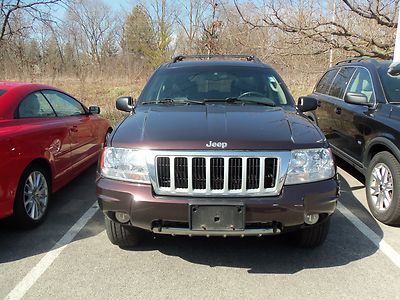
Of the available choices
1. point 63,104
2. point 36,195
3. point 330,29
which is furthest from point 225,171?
point 330,29

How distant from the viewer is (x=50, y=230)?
409 cm

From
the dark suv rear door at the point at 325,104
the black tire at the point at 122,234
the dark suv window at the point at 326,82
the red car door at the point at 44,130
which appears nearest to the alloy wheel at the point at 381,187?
the dark suv rear door at the point at 325,104

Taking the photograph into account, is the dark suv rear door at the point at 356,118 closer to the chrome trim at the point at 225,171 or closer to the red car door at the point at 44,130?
the chrome trim at the point at 225,171

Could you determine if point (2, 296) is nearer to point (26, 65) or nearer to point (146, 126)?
point (146, 126)

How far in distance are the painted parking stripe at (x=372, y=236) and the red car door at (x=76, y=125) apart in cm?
351

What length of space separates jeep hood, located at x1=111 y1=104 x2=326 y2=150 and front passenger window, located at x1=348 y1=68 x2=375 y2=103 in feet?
6.20

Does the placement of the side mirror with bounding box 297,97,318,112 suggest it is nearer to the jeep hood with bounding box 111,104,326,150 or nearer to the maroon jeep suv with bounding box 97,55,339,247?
the jeep hood with bounding box 111,104,326,150

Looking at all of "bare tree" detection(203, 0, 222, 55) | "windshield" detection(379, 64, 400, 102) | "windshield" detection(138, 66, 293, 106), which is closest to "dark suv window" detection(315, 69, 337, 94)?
"windshield" detection(379, 64, 400, 102)

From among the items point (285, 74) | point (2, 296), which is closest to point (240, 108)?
point (2, 296)

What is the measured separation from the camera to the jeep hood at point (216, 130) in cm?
294

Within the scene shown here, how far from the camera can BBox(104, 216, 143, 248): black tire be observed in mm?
3430

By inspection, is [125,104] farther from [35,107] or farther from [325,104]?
[325,104]

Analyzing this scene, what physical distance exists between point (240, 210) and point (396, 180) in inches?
86.8

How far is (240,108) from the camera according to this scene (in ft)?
12.4
